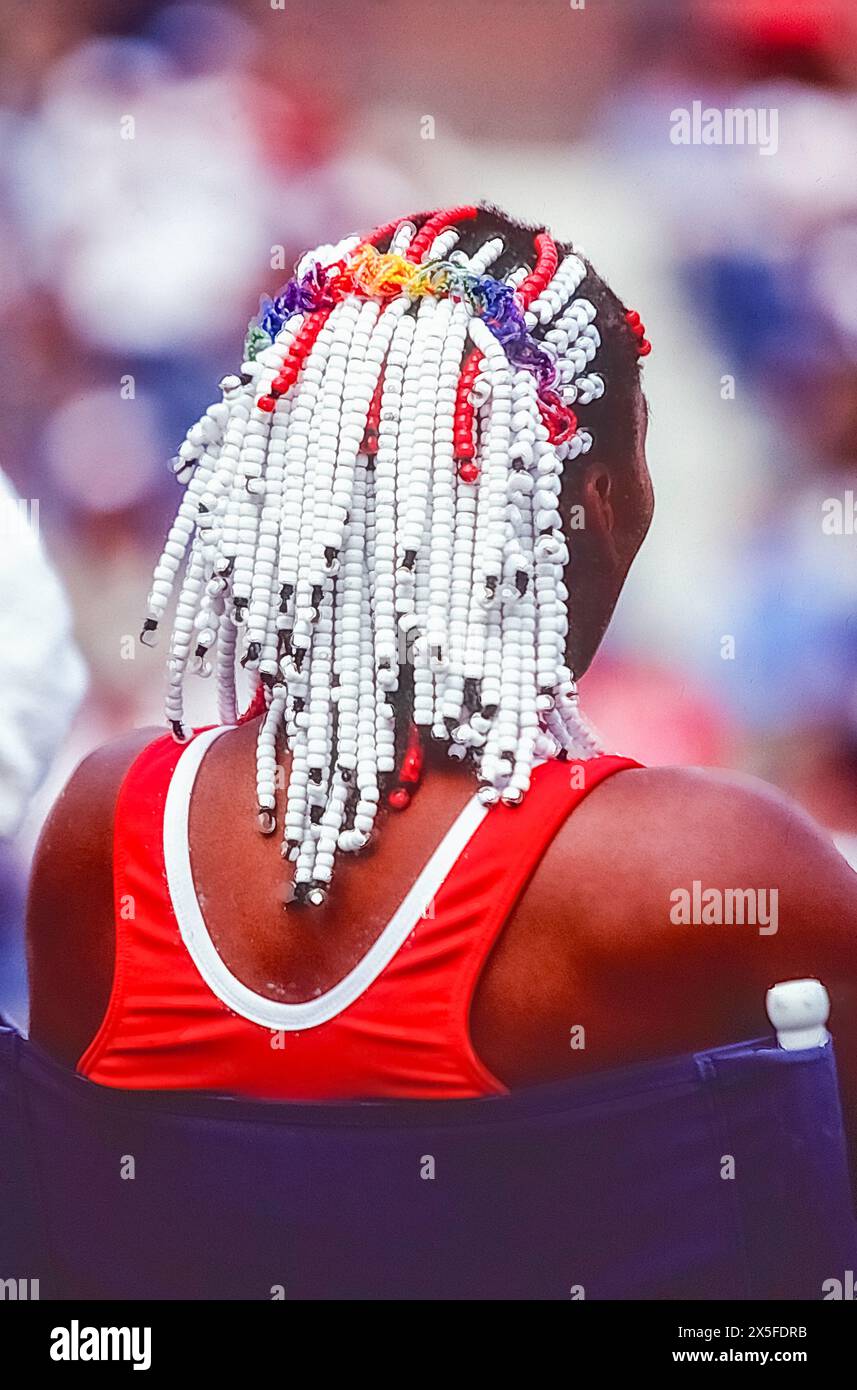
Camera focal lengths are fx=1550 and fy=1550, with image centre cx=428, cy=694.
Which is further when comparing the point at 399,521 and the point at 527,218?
the point at 527,218

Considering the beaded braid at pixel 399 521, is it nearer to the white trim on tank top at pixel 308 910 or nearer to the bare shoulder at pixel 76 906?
the white trim on tank top at pixel 308 910

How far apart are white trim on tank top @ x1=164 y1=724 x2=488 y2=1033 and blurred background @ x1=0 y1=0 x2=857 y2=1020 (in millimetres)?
176

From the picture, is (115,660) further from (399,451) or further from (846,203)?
(846,203)

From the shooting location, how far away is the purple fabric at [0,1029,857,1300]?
141 cm

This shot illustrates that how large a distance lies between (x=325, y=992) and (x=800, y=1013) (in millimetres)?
432

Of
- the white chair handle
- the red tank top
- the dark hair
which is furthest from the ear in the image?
the white chair handle

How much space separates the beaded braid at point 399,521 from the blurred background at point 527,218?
173 millimetres

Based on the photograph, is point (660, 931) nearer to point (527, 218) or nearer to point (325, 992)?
point (325, 992)

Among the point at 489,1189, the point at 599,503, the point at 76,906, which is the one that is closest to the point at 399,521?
the point at 599,503

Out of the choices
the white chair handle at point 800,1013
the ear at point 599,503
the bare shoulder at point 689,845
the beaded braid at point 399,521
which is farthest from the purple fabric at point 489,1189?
the ear at point 599,503

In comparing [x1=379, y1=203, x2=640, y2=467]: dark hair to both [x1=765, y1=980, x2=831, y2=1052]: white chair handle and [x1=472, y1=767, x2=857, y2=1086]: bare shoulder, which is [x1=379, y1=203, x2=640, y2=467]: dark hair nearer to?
[x1=472, y1=767, x2=857, y2=1086]: bare shoulder

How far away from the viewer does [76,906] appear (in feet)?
4.99
